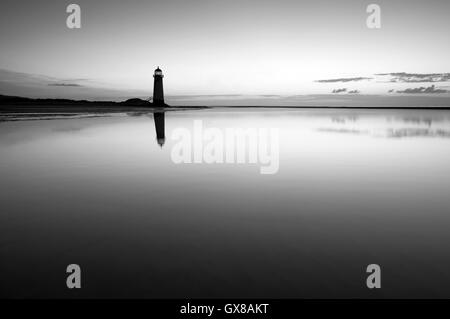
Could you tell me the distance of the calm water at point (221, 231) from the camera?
3.89 metres

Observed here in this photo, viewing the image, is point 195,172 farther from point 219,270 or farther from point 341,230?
point 219,270

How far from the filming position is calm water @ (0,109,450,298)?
389cm

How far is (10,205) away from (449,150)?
18.7 metres

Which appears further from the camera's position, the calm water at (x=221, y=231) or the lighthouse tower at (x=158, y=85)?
the lighthouse tower at (x=158, y=85)

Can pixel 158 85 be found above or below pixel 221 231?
above

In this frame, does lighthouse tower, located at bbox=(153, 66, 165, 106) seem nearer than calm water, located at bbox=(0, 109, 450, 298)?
No

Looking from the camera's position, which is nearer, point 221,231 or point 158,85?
point 221,231

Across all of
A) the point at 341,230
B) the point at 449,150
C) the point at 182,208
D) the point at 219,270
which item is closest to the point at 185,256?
the point at 219,270

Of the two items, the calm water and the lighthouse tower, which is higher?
the lighthouse tower

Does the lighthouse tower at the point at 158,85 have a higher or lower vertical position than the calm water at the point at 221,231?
higher

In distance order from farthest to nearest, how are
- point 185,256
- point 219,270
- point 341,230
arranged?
point 341,230
point 185,256
point 219,270

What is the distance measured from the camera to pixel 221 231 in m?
5.52
